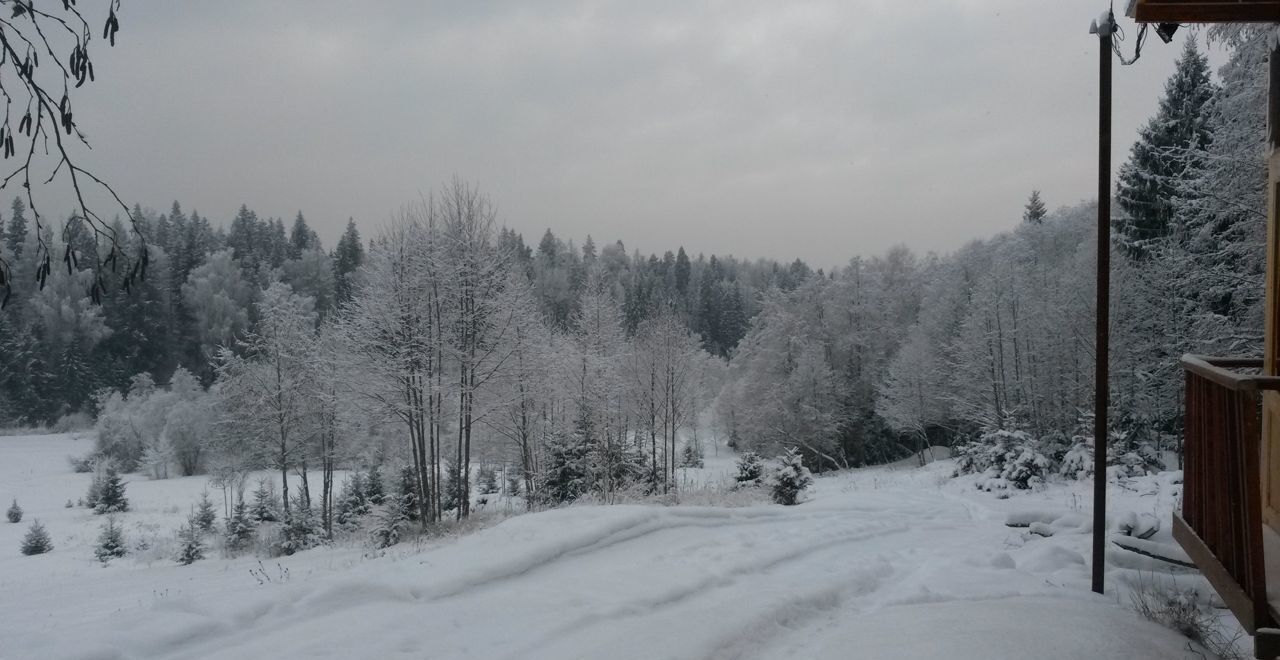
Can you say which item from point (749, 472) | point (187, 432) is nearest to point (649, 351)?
point (749, 472)

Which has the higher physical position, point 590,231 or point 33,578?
point 590,231

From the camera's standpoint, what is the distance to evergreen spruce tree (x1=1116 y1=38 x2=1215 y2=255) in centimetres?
2123

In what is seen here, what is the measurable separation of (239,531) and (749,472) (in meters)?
16.4

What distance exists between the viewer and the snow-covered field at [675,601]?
419 centimetres

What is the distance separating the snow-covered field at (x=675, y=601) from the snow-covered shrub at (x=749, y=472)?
733 cm

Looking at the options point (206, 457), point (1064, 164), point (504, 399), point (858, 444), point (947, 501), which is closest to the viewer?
point (1064, 164)

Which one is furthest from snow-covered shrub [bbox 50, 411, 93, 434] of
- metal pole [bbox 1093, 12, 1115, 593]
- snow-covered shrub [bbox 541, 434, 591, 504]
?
metal pole [bbox 1093, 12, 1115, 593]

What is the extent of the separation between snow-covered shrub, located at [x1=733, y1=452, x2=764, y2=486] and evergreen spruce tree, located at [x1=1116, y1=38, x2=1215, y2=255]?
15176mm

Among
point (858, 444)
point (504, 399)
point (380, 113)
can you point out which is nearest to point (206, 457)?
point (504, 399)

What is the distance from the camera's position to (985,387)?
102ft

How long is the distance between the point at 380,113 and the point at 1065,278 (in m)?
27.8

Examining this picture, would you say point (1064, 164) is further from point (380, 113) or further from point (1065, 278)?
point (1065, 278)

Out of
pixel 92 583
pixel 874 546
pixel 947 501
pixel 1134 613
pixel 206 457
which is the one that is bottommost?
pixel 206 457

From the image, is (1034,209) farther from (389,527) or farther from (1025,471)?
(389,527)
